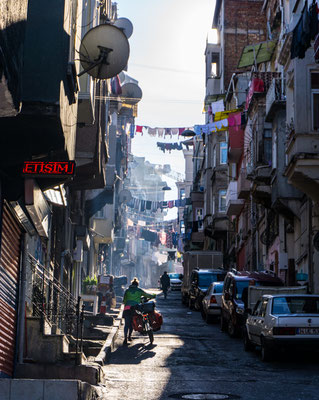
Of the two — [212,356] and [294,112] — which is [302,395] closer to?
[212,356]

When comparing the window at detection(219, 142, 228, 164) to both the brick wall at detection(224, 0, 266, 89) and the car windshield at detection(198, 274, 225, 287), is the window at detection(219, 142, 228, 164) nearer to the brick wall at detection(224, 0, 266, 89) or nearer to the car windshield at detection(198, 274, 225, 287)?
the brick wall at detection(224, 0, 266, 89)

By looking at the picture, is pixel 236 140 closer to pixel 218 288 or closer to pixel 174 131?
pixel 174 131

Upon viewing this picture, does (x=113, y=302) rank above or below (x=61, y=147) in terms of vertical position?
below

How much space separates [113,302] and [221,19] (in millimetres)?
28462

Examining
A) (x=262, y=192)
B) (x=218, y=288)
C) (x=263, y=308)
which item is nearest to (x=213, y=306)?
(x=218, y=288)

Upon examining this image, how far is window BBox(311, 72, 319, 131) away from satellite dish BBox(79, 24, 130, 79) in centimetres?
958

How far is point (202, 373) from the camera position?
1325 cm

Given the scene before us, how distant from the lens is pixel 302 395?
35.1ft

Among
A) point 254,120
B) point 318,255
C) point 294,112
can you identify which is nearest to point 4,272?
point 294,112

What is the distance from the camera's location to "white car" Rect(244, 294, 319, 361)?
14359 mm

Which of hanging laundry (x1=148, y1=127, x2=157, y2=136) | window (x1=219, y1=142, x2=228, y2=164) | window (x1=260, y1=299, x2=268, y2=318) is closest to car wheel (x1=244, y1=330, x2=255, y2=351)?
window (x1=260, y1=299, x2=268, y2=318)

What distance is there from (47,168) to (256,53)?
77.3 ft

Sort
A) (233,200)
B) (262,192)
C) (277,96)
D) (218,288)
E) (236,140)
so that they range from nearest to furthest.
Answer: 1. (277,96)
2. (218,288)
3. (262,192)
4. (236,140)
5. (233,200)

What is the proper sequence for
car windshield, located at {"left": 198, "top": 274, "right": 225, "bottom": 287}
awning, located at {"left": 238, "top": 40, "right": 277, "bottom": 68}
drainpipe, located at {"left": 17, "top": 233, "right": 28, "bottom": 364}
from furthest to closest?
car windshield, located at {"left": 198, "top": 274, "right": 225, "bottom": 287} → awning, located at {"left": 238, "top": 40, "right": 277, "bottom": 68} → drainpipe, located at {"left": 17, "top": 233, "right": 28, "bottom": 364}
